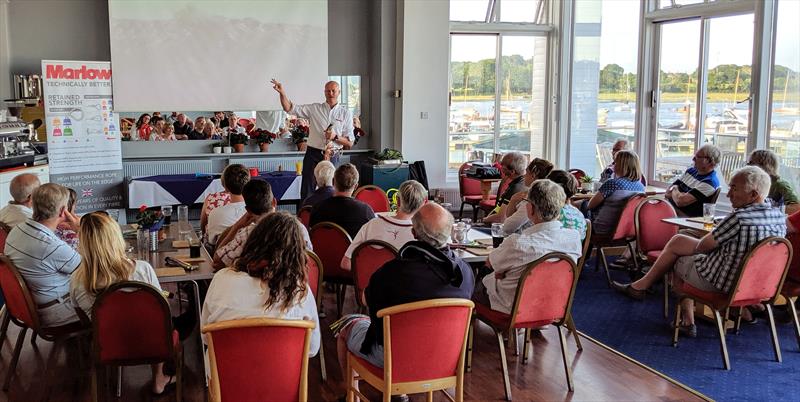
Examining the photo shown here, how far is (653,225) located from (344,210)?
9.09 feet

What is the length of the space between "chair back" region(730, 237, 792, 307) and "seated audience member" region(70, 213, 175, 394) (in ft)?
11.8

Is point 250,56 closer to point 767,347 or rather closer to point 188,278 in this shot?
point 188,278

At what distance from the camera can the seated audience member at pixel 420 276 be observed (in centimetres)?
340

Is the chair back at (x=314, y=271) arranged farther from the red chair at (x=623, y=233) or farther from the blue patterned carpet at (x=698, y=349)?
the red chair at (x=623, y=233)

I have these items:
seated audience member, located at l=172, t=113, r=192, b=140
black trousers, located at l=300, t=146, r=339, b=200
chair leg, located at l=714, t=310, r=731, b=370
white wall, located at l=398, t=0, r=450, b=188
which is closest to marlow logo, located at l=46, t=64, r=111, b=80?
Result: seated audience member, located at l=172, t=113, r=192, b=140

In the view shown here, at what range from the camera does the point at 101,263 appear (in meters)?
3.72

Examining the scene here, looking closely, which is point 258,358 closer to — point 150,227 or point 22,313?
point 22,313

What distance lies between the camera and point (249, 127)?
1077 centimetres

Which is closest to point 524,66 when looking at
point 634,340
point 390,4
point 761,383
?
point 390,4

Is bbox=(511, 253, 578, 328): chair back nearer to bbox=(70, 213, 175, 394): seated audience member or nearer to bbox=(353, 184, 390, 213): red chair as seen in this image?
bbox=(70, 213, 175, 394): seated audience member

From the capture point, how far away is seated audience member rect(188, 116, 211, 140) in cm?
1048

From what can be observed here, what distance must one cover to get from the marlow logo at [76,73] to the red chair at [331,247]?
5422 millimetres

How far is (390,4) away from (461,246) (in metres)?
6.62

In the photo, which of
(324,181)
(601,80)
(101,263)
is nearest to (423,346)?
(101,263)
